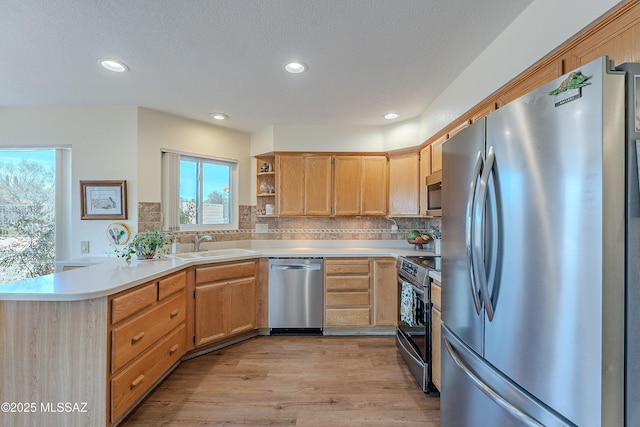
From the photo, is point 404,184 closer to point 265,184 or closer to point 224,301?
point 265,184

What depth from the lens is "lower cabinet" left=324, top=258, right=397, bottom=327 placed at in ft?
10.2

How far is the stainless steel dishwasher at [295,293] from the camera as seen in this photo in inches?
122

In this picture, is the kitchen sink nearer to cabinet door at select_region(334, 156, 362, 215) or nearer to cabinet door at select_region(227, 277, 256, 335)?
cabinet door at select_region(227, 277, 256, 335)

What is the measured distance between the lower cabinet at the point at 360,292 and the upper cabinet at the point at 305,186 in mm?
746

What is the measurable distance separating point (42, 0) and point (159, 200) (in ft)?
6.15

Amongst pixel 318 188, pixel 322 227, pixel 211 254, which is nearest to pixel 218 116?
pixel 318 188

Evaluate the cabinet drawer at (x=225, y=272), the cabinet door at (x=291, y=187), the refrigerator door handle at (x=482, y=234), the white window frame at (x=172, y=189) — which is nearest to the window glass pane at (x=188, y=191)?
the white window frame at (x=172, y=189)

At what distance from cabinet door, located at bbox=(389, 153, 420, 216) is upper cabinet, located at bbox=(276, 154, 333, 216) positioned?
765 mm

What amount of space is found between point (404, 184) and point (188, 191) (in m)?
2.59

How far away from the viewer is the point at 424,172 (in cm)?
306

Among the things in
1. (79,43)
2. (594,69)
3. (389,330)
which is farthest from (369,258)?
(79,43)

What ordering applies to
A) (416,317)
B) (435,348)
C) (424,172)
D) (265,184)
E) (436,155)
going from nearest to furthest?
(435,348) → (416,317) → (436,155) → (424,172) → (265,184)

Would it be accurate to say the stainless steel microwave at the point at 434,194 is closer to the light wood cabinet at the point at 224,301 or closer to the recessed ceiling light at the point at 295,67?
the recessed ceiling light at the point at 295,67

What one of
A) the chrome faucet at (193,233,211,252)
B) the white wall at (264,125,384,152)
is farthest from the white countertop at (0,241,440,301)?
the white wall at (264,125,384,152)
